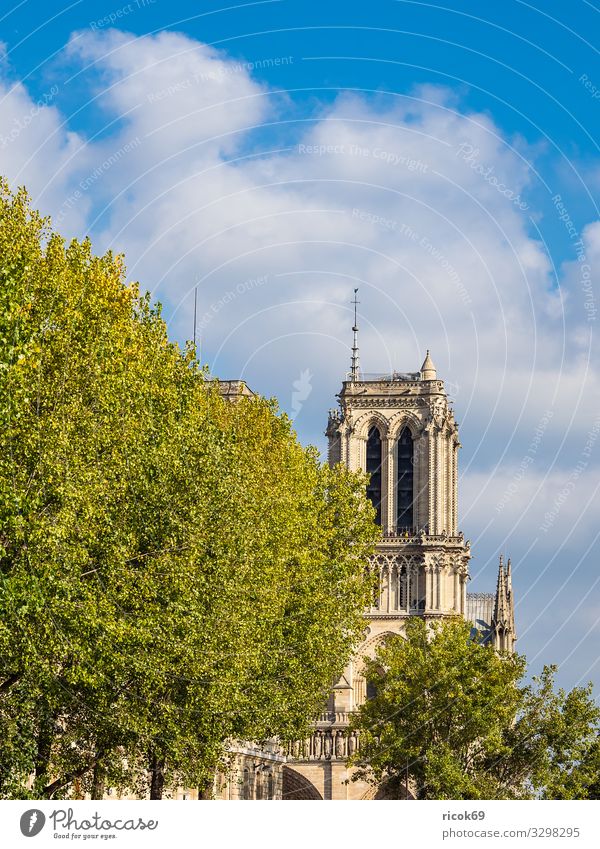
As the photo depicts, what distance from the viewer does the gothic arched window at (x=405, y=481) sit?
4574 inches

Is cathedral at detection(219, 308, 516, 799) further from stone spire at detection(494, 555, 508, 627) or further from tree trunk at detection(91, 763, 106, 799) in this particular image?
tree trunk at detection(91, 763, 106, 799)

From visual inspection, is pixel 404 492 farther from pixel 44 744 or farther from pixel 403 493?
pixel 44 744

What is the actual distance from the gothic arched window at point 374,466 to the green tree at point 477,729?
133ft

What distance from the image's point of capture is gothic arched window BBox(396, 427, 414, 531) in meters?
116

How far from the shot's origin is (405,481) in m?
117

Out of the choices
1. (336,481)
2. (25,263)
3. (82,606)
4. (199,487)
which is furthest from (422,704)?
(25,263)

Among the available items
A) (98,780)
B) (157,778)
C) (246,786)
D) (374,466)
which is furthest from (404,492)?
(98,780)

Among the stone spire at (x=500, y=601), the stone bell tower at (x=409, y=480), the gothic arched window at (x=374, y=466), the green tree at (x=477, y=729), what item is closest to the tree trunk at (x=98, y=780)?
the green tree at (x=477, y=729)

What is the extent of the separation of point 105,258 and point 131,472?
372 inches

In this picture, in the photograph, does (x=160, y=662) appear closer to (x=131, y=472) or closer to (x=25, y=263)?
(x=131, y=472)

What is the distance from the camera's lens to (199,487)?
40594mm
